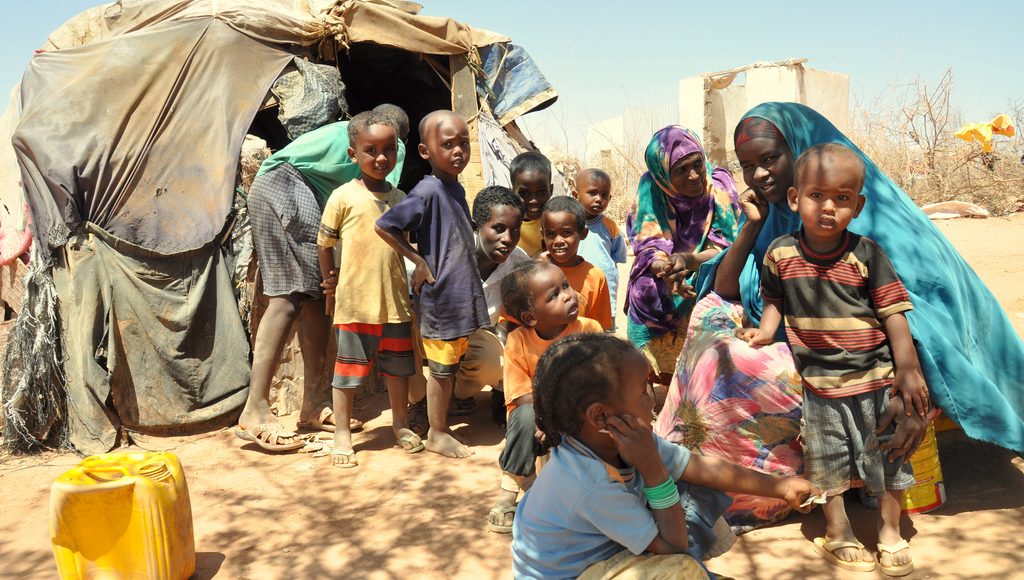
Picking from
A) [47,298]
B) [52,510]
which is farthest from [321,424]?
[52,510]

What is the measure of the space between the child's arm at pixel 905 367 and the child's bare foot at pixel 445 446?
226 cm

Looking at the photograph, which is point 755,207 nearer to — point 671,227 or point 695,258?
point 695,258

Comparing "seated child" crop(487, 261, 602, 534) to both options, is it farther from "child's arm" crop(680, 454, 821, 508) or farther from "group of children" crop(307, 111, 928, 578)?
"child's arm" crop(680, 454, 821, 508)

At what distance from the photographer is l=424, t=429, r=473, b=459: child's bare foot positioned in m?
4.26

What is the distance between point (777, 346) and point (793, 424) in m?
0.32

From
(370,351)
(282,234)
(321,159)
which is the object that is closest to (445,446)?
(370,351)

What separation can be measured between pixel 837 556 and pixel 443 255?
224 cm

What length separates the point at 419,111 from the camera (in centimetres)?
820

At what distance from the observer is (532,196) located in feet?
14.7

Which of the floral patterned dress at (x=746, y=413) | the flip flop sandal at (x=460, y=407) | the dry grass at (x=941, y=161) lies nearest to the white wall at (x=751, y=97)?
the dry grass at (x=941, y=161)

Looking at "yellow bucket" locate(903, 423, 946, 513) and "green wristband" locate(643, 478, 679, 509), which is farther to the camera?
"yellow bucket" locate(903, 423, 946, 513)

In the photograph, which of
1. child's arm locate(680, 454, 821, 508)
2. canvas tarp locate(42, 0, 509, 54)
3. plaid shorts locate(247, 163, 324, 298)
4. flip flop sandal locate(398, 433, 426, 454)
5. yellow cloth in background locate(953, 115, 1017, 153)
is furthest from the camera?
yellow cloth in background locate(953, 115, 1017, 153)

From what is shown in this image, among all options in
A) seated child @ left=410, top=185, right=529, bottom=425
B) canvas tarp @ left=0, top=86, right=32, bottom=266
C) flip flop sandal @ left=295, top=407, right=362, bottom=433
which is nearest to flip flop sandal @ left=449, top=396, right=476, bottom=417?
seated child @ left=410, top=185, right=529, bottom=425

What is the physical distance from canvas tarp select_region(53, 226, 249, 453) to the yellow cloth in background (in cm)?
1225
